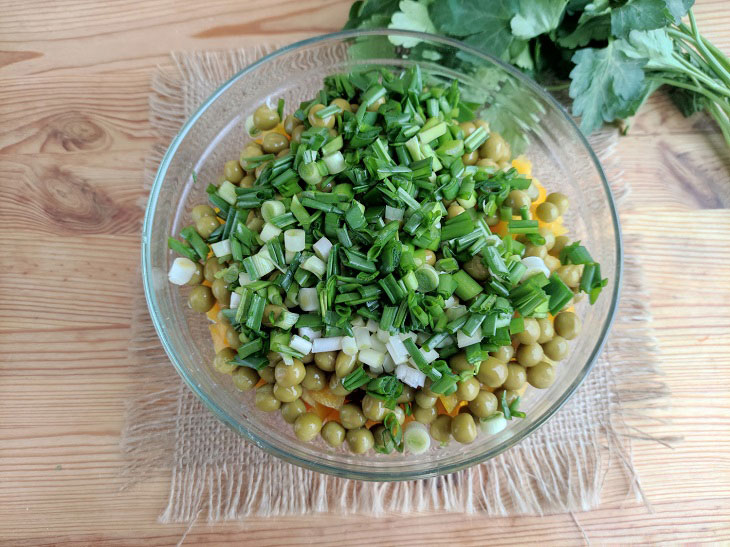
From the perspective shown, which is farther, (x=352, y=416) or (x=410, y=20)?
(x=410, y=20)

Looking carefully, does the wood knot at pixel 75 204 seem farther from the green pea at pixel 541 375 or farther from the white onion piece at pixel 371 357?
the green pea at pixel 541 375

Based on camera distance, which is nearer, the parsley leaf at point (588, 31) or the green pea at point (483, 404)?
the green pea at point (483, 404)

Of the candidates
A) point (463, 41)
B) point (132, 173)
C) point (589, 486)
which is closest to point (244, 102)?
point (132, 173)

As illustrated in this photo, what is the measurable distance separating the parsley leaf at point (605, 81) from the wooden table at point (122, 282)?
0.27 metres

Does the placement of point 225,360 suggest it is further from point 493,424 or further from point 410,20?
point 410,20

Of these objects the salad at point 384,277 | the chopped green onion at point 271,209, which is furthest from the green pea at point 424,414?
the chopped green onion at point 271,209

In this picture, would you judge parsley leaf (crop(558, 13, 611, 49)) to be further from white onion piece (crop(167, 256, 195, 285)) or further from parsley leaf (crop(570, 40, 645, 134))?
white onion piece (crop(167, 256, 195, 285))

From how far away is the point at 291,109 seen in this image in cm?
215

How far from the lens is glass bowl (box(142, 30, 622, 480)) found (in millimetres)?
1722

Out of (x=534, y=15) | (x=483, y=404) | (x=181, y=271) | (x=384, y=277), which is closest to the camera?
(x=384, y=277)

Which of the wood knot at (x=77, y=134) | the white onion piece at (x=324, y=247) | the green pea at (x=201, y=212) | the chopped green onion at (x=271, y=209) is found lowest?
the white onion piece at (x=324, y=247)

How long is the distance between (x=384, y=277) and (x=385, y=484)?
0.79 m

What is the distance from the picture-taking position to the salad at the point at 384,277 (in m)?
1.57

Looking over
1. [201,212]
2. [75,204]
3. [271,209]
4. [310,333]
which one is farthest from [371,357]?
[75,204]
